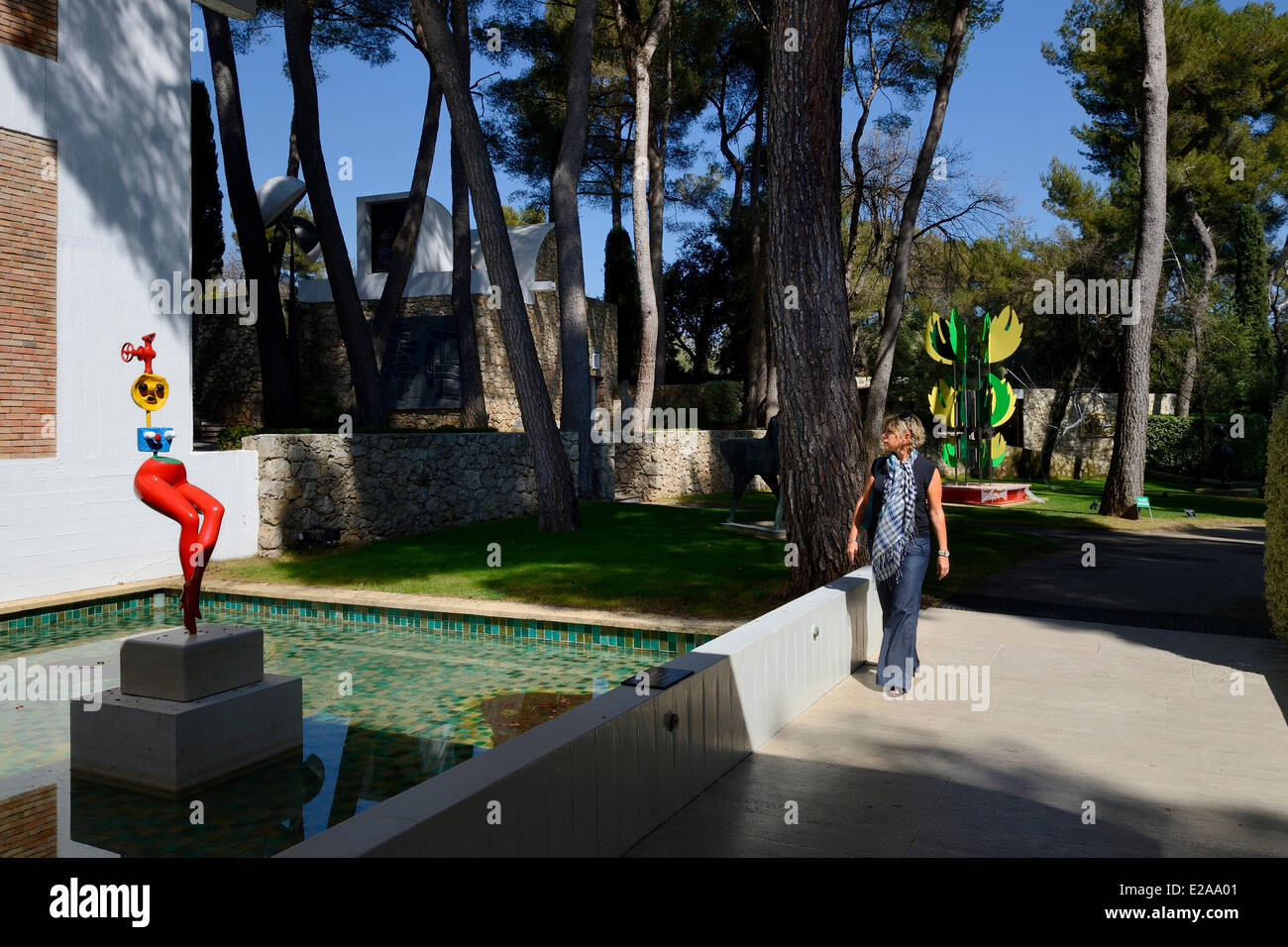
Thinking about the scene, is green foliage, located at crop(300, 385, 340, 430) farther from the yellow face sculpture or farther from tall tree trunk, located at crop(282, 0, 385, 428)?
the yellow face sculpture

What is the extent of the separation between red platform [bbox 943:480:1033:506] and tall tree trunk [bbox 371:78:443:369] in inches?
414

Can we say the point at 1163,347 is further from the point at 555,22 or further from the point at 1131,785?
the point at 1131,785

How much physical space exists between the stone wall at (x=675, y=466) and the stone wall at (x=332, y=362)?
194 centimetres

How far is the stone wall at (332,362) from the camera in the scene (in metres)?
20.8

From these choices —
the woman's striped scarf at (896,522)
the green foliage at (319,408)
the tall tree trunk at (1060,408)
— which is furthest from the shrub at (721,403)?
the woman's striped scarf at (896,522)

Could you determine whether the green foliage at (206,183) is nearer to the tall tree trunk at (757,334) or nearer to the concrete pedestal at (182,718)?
the tall tree trunk at (757,334)

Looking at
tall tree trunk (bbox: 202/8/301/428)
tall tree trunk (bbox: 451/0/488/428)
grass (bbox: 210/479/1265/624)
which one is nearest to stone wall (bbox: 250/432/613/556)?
grass (bbox: 210/479/1265/624)

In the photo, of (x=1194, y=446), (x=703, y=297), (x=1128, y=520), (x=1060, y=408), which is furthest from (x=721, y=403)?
(x=1128, y=520)

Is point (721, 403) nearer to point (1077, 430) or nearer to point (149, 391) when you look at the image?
point (1077, 430)

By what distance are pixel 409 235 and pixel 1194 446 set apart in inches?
851

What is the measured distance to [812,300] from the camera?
814cm

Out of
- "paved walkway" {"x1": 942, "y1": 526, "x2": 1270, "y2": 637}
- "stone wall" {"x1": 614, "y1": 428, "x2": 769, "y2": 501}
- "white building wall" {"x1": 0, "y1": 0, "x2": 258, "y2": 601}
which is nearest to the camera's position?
"paved walkway" {"x1": 942, "y1": 526, "x2": 1270, "y2": 637}

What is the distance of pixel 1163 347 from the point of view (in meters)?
26.7

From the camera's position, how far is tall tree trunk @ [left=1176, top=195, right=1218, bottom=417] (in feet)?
77.8
